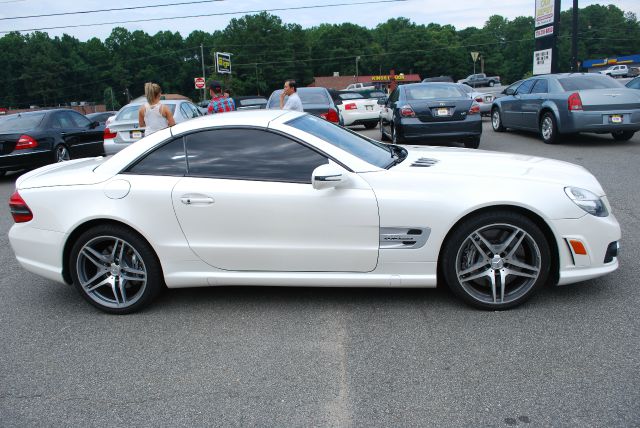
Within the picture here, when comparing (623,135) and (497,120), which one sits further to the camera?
(497,120)

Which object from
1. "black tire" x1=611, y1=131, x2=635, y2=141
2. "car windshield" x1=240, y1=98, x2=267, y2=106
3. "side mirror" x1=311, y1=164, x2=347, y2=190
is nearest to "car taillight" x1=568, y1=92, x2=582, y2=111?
"black tire" x1=611, y1=131, x2=635, y2=141

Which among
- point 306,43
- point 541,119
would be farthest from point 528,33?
point 541,119

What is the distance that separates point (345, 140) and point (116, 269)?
79.8 inches

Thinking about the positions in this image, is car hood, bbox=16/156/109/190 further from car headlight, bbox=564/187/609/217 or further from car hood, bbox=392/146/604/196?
car headlight, bbox=564/187/609/217

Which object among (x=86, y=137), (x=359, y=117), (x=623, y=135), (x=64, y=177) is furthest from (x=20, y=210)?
(x=359, y=117)

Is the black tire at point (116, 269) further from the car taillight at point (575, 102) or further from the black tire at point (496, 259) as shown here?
the car taillight at point (575, 102)

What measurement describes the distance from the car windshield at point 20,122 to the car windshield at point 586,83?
10872mm

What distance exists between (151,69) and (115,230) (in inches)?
4496

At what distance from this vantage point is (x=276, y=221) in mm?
3781

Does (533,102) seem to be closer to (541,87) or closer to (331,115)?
(541,87)

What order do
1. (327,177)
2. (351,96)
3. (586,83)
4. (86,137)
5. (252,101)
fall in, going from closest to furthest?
(327,177) < (586,83) < (86,137) < (351,96) < (252,101)

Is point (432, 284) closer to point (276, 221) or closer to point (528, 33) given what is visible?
point (276, 221)

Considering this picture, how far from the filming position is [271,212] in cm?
378

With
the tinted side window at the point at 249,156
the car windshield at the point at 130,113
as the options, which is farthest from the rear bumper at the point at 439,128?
the tinted side window at the point at 249,156
